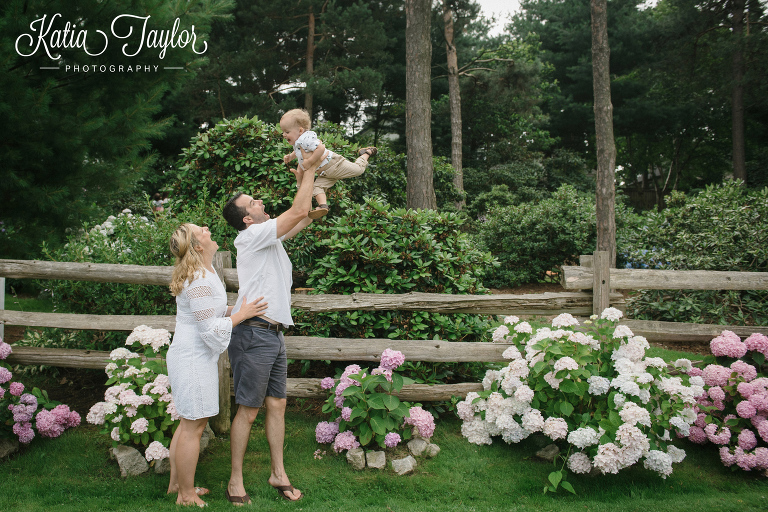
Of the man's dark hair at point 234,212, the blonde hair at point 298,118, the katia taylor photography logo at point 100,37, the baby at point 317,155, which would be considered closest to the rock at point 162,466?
the man's dark hair at point 234,212

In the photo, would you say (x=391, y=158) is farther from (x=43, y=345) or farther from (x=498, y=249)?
(x=43, y=345)

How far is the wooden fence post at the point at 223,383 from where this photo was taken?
4.23 meters

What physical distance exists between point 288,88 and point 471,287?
17.7 metres

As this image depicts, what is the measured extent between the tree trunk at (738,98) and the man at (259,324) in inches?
797

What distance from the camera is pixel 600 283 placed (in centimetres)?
456

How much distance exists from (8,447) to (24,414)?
0.97ft

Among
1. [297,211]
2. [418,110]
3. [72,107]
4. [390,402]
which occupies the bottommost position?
[390,402]

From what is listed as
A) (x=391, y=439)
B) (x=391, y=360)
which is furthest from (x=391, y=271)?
(x=391, y=439)

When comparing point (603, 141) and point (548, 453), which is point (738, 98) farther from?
point (548, 453)

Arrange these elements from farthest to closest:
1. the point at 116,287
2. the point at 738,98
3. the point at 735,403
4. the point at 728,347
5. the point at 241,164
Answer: the point at 738,98 < the point at 241,164 < the point at 116,287 < the point at 728,347 < the point at 735,403

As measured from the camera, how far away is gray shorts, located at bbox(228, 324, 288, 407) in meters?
3.28

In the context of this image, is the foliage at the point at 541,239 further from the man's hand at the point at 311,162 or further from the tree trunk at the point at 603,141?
the man's hand at the point at 311,162

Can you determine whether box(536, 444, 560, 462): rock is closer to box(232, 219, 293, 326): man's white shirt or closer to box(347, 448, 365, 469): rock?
box(347, 448, 365, 469): rock

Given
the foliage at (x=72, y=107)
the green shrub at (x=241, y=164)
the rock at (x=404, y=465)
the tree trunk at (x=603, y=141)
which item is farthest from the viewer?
the tree trunk at (x=603, y=141)
